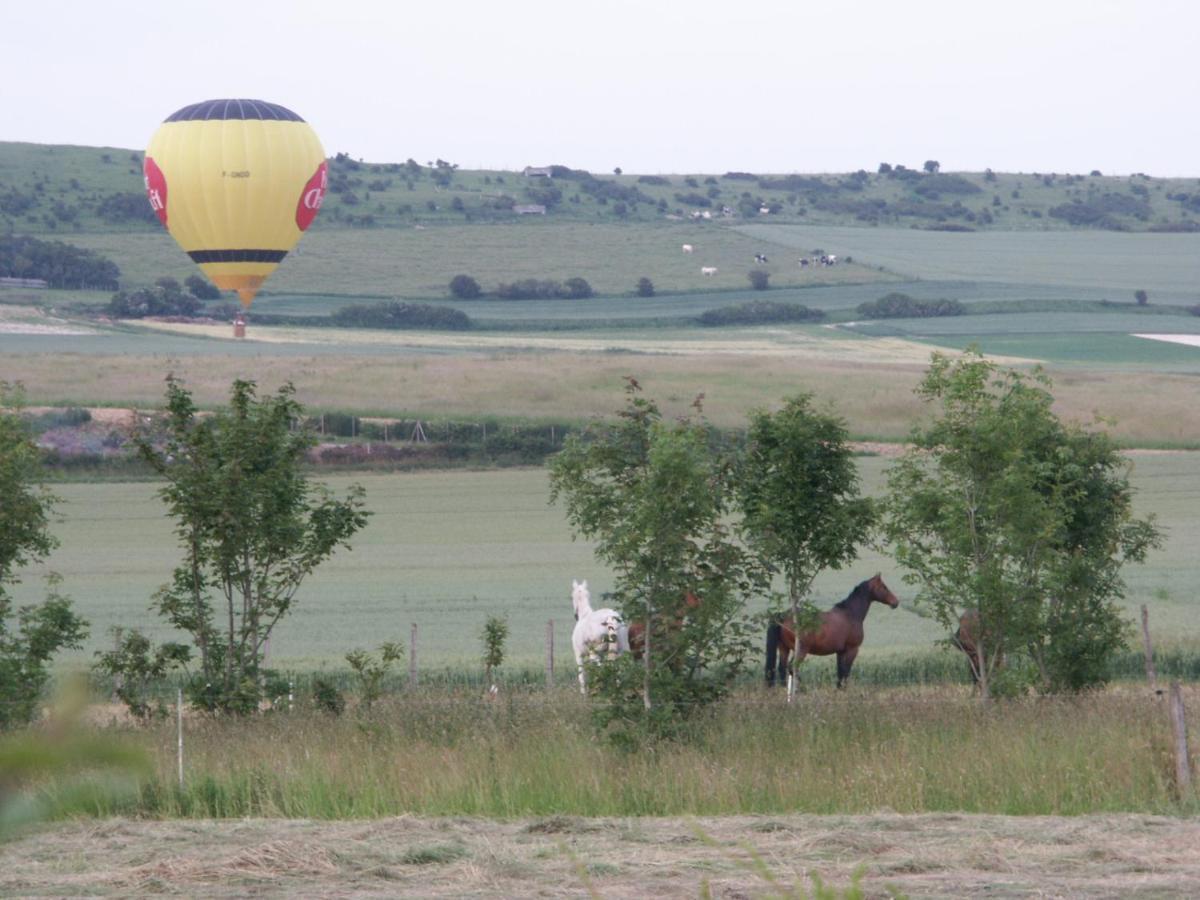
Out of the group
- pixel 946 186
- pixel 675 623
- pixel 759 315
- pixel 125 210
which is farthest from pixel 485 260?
pixel 675 623

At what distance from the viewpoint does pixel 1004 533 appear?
18391 mm

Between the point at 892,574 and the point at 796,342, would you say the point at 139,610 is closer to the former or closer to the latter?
the point at 892,574

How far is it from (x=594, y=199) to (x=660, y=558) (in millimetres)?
156883

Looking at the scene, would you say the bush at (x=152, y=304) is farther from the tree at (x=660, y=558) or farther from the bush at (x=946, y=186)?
the bush at (x=946, y=186)

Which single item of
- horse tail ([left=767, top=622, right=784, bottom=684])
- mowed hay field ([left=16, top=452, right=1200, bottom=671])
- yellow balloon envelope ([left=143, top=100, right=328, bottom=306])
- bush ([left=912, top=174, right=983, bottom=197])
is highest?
bush ([left=912, top=174, right=983, bottom=197])

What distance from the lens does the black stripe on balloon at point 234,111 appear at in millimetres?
51688

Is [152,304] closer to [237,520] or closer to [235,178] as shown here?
[235,178]

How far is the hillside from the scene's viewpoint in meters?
144

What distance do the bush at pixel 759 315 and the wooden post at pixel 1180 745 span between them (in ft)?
324

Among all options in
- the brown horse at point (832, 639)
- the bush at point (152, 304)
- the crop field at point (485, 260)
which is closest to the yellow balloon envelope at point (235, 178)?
the brown horse at point (832, 639)

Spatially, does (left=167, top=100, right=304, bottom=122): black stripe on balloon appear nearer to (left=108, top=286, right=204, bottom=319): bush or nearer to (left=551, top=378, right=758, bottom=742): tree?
(left=551, top=378, right=758, bottom=742): tree

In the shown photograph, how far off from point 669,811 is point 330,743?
4505 millimetres

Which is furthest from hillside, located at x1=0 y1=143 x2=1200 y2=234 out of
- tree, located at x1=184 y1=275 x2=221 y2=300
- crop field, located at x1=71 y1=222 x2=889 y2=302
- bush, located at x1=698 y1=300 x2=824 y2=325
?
bush, located at x1=698 y1=300 x2=824 y2=325

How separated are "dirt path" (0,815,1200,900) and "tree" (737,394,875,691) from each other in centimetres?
801
